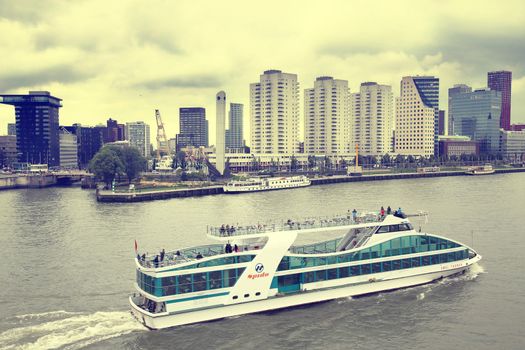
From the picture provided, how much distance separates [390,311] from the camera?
28.9 metres

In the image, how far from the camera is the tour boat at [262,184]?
342 feet

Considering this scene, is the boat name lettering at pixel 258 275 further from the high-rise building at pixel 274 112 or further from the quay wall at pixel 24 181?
the high-rise building at pixel 274 112

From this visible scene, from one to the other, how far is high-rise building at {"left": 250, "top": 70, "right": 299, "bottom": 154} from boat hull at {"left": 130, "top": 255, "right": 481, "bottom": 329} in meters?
152

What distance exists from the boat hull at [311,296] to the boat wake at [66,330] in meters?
1.14

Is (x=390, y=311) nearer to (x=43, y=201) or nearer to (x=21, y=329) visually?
(x=21, y=329)

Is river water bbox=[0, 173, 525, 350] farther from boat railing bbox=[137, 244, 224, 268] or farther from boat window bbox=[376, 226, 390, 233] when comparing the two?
boat window bbox=[376, 226, 390, 233]

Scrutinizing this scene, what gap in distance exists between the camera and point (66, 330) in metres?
26.7

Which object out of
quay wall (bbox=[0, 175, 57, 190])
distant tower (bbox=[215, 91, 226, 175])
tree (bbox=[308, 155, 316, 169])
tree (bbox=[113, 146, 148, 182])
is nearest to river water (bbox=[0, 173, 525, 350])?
tree (bbox=[113, 146, 148, 182])

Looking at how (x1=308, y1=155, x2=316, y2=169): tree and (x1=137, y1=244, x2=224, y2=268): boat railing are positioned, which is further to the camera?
(x1=308, y1=155, x2=316, y2=169): tree

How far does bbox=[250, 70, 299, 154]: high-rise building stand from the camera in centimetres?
18425

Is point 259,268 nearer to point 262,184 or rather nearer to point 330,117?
point 262,184

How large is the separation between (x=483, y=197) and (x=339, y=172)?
75823 millimetres

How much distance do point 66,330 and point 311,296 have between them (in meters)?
12.7

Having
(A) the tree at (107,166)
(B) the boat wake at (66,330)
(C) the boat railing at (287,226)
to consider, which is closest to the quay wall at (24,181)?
(A) the tree at (107,166)
